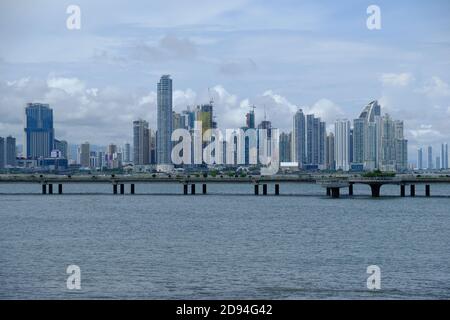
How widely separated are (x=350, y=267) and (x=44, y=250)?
19.5m

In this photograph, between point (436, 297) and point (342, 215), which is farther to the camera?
point (342, 215)

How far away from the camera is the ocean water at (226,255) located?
107ft

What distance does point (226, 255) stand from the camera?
44844mm

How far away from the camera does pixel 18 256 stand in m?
44.8

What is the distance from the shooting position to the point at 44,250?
48.2 metres

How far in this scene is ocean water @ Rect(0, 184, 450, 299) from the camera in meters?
32.5

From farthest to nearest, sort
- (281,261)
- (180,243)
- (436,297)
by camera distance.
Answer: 1. (180,243)
2. (281,261)
3. (436,297)

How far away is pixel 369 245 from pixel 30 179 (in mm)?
110762

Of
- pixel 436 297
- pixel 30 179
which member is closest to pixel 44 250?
pixel 436 297

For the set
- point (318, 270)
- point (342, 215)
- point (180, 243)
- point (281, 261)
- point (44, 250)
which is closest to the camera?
point (318, 270)
